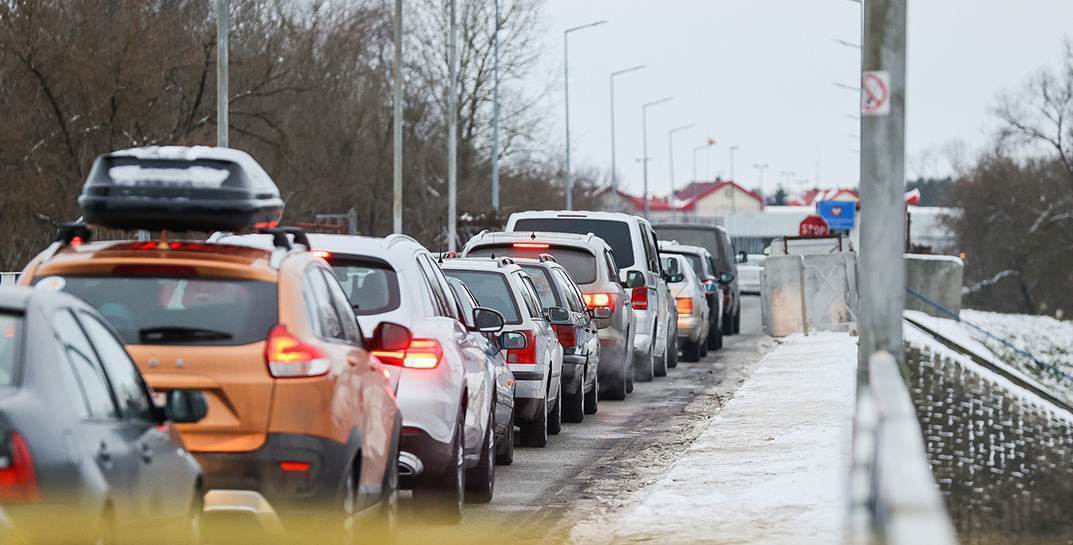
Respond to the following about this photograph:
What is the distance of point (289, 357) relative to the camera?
8750 millimetres

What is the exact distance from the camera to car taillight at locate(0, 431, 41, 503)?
18.7 feet

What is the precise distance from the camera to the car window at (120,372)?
272 inches

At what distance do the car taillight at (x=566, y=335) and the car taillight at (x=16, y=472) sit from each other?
13.6 meters

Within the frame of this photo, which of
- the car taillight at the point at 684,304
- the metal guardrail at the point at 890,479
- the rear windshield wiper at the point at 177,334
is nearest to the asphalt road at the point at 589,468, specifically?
the rear windshield wiper at the point at 177,334

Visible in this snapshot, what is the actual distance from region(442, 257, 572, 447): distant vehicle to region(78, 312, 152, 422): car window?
9.36 m

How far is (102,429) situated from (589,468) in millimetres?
9504

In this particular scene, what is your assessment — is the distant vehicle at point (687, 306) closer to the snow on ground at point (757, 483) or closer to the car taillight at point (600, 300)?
the car taillight at point (600, 300)

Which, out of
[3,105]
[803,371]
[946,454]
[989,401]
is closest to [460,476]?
[946,454]

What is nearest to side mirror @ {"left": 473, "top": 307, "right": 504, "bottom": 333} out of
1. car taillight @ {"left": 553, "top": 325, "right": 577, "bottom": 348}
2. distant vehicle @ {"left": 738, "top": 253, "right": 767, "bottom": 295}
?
car taillight @ {"left": 553, "top": 325, "right": 577, "bottom": 348}

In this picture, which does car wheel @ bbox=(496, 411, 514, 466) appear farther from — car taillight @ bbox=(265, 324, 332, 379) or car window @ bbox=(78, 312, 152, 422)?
car window @ bbox=(78, 312, 152, 422)

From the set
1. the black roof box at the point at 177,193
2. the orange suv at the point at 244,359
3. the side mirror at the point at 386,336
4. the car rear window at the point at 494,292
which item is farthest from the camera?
the car rear window at the point at 494,292

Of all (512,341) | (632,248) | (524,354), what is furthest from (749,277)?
(512,341)

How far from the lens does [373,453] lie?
9.67 m

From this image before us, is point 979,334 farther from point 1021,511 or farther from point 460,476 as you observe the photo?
point 460,476
